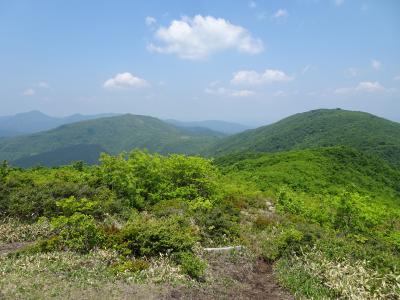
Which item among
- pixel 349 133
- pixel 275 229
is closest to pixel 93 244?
pixel 275 229

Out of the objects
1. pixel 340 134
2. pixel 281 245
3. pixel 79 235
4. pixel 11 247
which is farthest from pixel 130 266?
pixel 340 134

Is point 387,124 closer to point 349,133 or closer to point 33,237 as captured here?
point 349,133

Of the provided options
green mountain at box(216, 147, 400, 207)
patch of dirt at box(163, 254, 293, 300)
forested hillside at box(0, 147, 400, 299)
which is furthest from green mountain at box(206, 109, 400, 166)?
patch of dirt at box(163, 254, 293, 300)

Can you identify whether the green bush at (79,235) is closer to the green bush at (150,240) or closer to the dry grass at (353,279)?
the green bush at (150,240)

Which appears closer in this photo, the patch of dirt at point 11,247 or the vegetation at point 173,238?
the vegetation at point 173,238

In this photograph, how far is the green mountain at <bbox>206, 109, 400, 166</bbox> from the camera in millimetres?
106062

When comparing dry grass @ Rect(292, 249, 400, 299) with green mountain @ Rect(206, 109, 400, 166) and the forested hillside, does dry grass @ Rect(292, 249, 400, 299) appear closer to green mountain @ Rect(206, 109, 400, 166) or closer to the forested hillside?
the forested hillside

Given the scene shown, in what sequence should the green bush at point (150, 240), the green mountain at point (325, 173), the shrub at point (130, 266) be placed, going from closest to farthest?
the shrub at point (130, 266)
the green bush at point (150, 240)
the green mountain at point (325, 173)

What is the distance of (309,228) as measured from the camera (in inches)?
671

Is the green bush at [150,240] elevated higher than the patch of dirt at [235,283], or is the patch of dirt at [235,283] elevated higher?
the green bush at [150,240]

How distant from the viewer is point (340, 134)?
5226 inches

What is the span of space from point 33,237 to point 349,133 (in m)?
129

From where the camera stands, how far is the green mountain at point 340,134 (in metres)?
106

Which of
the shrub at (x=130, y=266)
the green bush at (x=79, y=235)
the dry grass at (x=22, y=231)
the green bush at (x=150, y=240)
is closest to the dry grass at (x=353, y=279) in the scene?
the green bush at (x=150, y=240)
